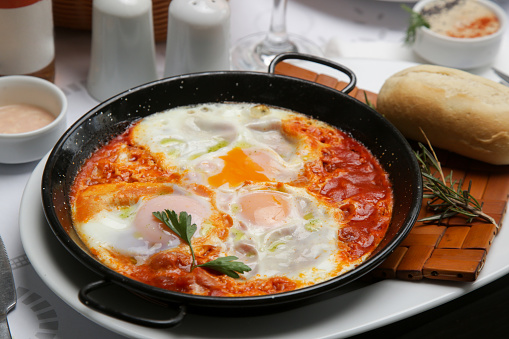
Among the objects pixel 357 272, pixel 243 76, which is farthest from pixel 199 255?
pixel 243 76

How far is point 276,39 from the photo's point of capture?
3639mm

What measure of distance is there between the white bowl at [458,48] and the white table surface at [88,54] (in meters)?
0.13

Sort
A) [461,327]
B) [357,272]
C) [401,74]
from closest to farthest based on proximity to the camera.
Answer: [357,272] → [461,327] → [401,74]

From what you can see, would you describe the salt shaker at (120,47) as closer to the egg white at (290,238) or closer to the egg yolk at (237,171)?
the egg yolk at (237,171)

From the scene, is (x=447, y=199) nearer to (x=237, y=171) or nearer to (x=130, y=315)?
(x=237, y=171)

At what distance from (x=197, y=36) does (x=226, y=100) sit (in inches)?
16.3

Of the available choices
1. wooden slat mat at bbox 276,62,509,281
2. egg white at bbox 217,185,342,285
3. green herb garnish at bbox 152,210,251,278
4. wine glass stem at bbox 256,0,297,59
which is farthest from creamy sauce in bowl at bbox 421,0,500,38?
green herb garnish at bbox 152,210,251,278

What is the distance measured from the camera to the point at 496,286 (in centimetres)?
265

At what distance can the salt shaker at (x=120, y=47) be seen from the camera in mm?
2986

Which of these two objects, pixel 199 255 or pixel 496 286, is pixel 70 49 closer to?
pixel 199 255

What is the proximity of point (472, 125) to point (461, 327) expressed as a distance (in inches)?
31.5

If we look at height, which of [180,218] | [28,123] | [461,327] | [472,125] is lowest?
[461,327]

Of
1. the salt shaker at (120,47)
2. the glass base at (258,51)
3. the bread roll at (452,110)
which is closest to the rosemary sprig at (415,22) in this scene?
the glass base at (258,51)

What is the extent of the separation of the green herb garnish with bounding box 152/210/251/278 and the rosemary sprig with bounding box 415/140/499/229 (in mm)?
752
